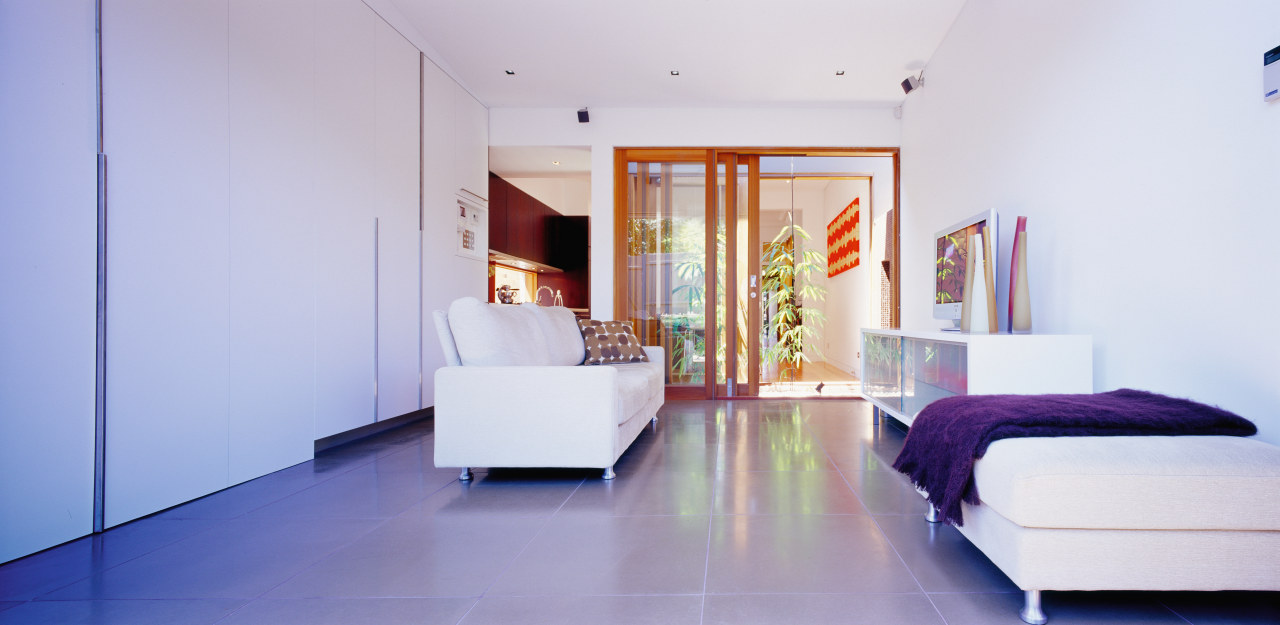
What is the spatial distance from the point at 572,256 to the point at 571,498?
250 inches

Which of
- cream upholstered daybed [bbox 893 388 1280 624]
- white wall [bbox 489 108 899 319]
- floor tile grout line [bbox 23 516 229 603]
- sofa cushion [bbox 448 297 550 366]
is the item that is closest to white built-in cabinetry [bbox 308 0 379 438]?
sofa cushion [bbox 448 297 550 366]

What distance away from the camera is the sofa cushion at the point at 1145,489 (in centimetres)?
136

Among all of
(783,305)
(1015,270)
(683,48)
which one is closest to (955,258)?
(1015,270)

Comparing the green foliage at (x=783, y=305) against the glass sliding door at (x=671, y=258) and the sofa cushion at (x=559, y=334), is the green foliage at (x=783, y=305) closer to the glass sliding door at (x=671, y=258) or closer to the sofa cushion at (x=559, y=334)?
the glass sliding door at (x=671, y=258)

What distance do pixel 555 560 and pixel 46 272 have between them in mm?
1880

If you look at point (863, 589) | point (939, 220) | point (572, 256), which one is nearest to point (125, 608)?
point (863, 589)

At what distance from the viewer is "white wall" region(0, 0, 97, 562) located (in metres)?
1.82

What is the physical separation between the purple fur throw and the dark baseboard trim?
10.7 ft

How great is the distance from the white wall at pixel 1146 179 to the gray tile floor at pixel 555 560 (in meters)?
0.88

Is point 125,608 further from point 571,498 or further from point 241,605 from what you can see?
point 571,498

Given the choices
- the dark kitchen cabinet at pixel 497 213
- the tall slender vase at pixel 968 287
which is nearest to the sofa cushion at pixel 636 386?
the tall slender vase at pixel 968 287

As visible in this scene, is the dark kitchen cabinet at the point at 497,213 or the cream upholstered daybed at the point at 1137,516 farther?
the dark kitchen cabinet at the point at 497,213

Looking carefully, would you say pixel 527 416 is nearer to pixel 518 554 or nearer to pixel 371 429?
pixel 518 554

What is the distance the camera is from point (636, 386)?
3254 mm
